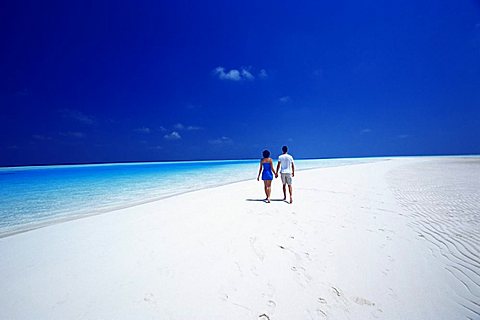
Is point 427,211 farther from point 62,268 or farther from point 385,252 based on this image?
point 62,268

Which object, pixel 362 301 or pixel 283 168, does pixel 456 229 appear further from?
pixel 283 168

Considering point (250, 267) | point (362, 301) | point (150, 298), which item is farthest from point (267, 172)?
point (150, 298)

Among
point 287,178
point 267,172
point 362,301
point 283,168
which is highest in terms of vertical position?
point 283,168

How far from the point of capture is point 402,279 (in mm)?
3160

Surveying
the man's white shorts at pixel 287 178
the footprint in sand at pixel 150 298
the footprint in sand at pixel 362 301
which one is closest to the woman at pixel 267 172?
the man's white shorts at pixel 287 178

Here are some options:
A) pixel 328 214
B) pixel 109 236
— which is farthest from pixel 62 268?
pixel 328 214

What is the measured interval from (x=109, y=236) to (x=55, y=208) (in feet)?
21.5

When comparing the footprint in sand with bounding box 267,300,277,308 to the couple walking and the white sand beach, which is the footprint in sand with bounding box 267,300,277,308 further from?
the couple walking

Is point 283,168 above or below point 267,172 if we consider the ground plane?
above

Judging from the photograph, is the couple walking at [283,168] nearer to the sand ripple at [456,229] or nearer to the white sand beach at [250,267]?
the white sand beach at [250,267]

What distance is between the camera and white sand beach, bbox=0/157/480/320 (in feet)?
8.59

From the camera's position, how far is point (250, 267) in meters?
3.52

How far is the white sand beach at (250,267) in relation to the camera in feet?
8.59

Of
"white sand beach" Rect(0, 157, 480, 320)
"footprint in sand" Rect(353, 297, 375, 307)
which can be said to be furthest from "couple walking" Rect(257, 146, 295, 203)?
"footprint in sand" Rect(353, 297, 375, 307)
